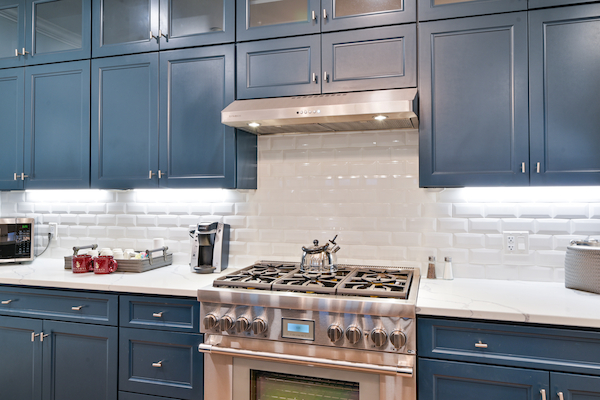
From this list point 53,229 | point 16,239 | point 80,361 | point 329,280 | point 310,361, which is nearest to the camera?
point 310,361

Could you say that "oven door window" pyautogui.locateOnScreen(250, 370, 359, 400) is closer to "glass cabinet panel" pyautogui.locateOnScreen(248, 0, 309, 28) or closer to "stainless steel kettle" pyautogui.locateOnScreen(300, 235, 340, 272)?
"stainless steel kettle" pyautogui.locateOnScreen(300, 235, 340, 272)

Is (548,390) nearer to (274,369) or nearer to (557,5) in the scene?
(274,369)

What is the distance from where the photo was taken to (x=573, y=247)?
79.5 inches

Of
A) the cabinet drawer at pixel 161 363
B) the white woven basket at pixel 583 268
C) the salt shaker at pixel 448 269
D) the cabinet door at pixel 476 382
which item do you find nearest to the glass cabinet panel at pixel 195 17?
the cabinet drawer at pixel 161 363

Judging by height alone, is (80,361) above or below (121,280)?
below

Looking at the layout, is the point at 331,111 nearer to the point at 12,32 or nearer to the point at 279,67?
the point at 279,67

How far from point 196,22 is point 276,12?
0.51 m

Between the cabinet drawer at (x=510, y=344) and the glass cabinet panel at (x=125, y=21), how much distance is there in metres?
2.35

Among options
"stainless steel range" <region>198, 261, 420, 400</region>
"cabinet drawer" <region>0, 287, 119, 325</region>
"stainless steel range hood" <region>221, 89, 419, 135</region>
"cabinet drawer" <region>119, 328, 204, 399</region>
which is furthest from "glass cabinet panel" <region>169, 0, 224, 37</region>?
"cabinet drawer" <region>119, 328, 204, 399</region>

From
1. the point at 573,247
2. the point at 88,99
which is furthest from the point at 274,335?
the point at 88,99

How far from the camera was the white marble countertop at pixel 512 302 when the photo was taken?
1.65 meters

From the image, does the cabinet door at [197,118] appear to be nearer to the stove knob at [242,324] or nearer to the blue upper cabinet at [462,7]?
the stove knob at [242,324]

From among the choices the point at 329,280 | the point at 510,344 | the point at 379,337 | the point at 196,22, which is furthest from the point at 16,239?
the point at 510,344

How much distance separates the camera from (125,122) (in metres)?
Answer: 2.61
